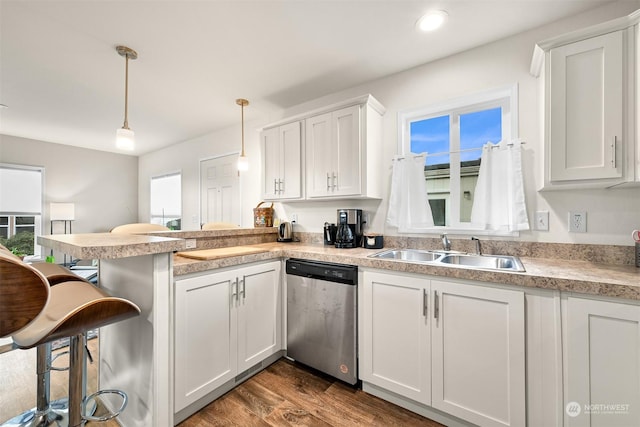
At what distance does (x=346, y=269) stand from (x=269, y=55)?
178 cm

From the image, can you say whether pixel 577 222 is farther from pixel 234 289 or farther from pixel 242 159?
pixel 242 159

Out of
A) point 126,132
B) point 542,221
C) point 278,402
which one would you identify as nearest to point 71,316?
point 278,402

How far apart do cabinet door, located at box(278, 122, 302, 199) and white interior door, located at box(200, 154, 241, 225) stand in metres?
1.32

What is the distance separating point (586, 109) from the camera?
1.40 m

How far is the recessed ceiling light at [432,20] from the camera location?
5.49 feet

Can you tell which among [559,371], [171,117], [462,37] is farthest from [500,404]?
[171,117]

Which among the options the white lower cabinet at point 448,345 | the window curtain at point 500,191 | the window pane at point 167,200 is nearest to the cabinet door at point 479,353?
the white lower cabinet at point 448,345

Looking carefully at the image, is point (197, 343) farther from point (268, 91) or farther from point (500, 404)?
point (268, 91)

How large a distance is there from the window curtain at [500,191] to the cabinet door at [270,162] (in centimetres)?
181

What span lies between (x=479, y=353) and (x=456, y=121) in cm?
170

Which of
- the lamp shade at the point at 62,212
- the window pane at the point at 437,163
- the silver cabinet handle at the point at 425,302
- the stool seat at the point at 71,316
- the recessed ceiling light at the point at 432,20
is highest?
the recessed ceiling light at the point at 432,20

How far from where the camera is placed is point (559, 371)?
121 cm

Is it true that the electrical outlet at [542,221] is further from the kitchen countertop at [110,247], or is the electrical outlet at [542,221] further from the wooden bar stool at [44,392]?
the wooden bar stool at [44,392]

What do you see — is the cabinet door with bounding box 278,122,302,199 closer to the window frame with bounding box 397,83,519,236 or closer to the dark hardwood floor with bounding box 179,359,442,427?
the window frame with bounding box 397,83,519,236
